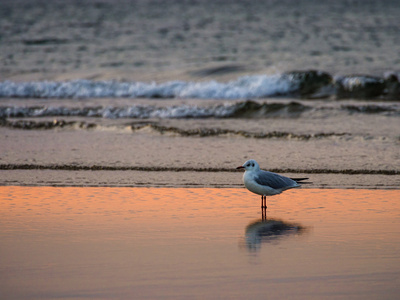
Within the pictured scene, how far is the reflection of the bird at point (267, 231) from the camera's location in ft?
15.8

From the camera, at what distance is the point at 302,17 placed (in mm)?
39312

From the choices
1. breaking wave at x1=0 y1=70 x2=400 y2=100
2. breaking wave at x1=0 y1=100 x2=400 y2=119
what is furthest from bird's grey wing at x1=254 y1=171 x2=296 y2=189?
breaking wave at x1=0 y1=70 x2=400 y2=100

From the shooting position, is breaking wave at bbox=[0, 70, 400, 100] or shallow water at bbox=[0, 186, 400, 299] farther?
breaking wave at bbox=[0, 70, 400, 100]

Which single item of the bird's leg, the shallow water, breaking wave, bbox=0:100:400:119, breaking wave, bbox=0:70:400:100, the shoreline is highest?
breaking wave, bbox=0:70:400:100

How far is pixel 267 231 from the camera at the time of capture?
5.12 meters

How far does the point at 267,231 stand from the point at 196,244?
72 cm

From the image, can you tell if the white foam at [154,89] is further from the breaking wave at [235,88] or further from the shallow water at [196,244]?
the shallow water at [196,244]

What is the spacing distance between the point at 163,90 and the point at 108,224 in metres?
13.3

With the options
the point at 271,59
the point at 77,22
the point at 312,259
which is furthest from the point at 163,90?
the point at 77,22

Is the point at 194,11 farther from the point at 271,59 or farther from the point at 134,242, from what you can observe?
the point at 134,242

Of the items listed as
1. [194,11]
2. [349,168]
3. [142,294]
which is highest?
[194,11]

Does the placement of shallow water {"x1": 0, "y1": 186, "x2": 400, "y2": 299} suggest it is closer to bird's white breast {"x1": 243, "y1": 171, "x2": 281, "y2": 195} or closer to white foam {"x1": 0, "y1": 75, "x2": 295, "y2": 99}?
bird's white breast {"x1": 243, "y1": 171, "x2": 281, "y2": 195}

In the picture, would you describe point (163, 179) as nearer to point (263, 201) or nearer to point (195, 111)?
point (263, 201)

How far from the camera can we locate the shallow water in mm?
3758
